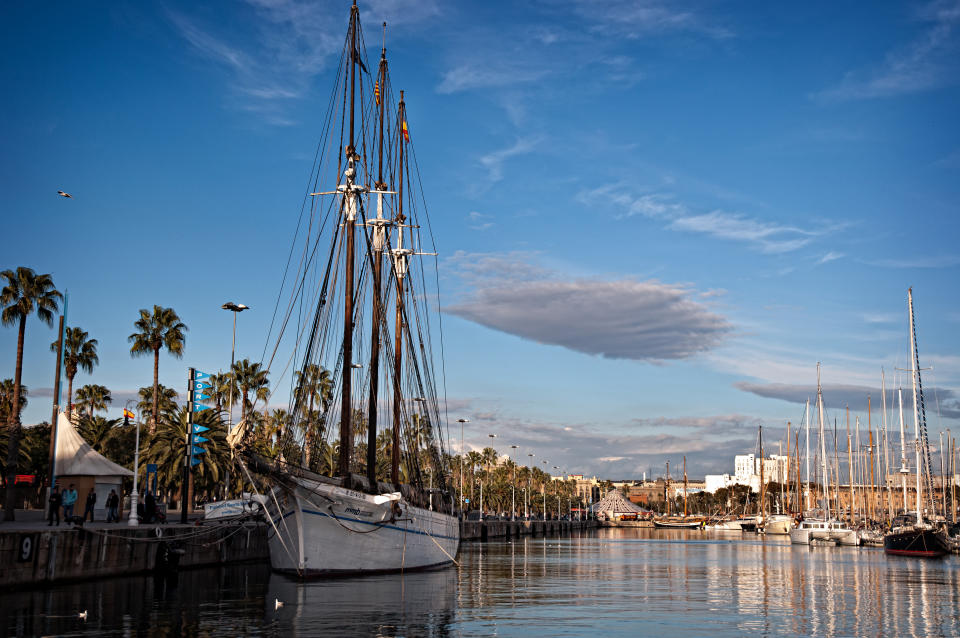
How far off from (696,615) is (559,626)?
622cm

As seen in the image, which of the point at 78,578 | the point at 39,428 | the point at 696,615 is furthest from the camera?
the point at 39,428

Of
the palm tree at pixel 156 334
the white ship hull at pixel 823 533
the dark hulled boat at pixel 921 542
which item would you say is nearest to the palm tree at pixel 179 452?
the palm tree at pixel 156 334

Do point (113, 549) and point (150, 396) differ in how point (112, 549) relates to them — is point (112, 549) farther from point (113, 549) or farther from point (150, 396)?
point (150, 396)

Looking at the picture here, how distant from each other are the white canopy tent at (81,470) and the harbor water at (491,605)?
25.6ft

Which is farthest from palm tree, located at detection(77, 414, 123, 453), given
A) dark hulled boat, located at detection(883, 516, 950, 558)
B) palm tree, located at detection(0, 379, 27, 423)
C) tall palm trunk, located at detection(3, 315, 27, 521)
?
dark hulled boat, located at detection(883, 516, 950, 558)

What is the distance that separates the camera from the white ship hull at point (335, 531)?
122 ft

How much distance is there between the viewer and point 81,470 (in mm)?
45531

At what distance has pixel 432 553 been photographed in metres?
48.2

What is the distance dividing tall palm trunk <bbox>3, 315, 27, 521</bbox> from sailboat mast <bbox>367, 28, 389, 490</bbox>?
17722mm

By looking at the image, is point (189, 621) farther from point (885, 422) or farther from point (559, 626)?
point (885, 422)

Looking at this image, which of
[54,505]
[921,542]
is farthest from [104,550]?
[921,542]

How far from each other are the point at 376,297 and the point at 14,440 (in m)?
21.7

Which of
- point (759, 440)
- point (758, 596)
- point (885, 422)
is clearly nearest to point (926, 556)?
point (885, 422)

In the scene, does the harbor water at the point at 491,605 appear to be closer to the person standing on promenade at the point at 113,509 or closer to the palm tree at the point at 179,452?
the person standing on promenade at the point at 113,509
